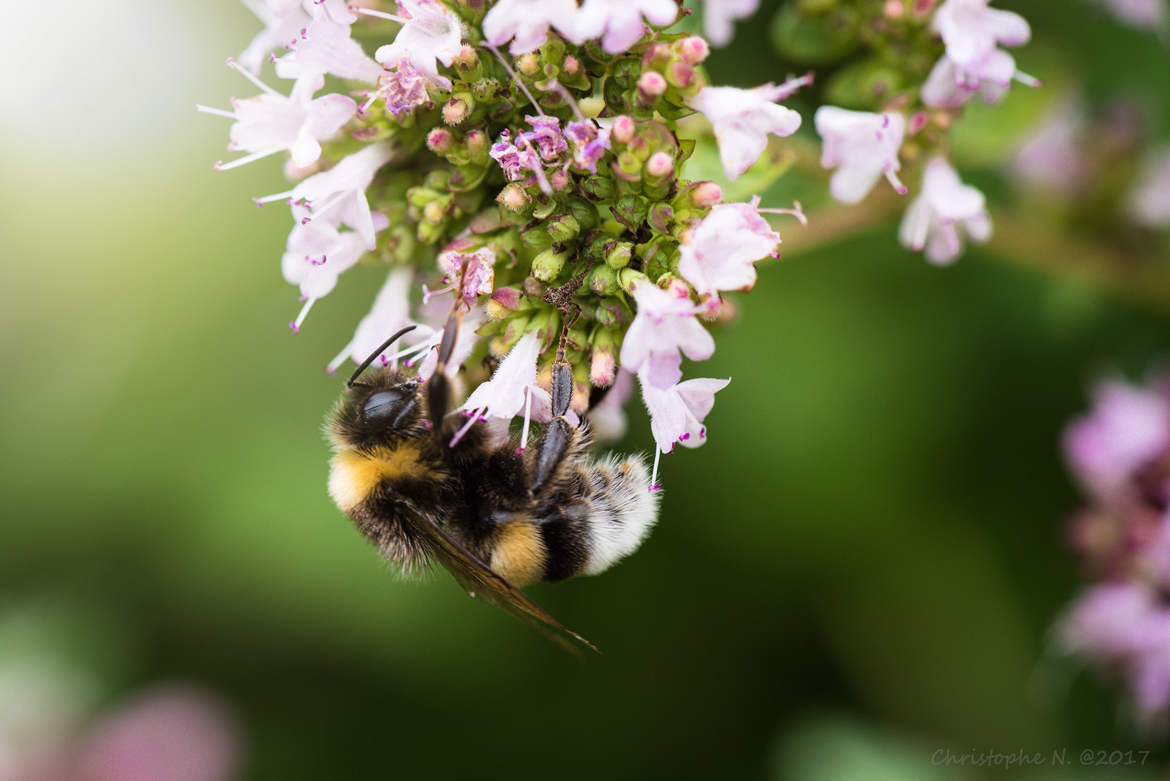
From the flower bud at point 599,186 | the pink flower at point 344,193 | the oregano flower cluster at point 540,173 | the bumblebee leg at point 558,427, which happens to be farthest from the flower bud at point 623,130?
the pink flower at point 344,193

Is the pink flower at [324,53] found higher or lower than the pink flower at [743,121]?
higher

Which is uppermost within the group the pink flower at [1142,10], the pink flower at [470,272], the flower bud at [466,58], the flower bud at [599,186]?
the flower bud at [466,58]

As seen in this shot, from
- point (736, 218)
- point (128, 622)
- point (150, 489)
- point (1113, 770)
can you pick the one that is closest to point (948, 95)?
point (736, 218)

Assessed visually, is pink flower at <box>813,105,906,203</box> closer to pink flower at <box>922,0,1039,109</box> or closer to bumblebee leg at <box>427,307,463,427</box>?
pink flower at <box>922,0,1039,109</box>

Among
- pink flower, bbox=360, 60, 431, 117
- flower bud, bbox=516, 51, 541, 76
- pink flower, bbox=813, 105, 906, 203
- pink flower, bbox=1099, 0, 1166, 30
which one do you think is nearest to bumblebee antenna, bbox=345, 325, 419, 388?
pink flower, bbox=360, 60, 431, 117

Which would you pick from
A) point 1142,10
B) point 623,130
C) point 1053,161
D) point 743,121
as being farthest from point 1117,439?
point 623,130

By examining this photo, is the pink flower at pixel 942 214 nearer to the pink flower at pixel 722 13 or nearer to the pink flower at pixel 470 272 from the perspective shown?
the pink flower at pixel 722 13

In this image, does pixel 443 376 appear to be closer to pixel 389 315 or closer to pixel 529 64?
pixel 389 315
